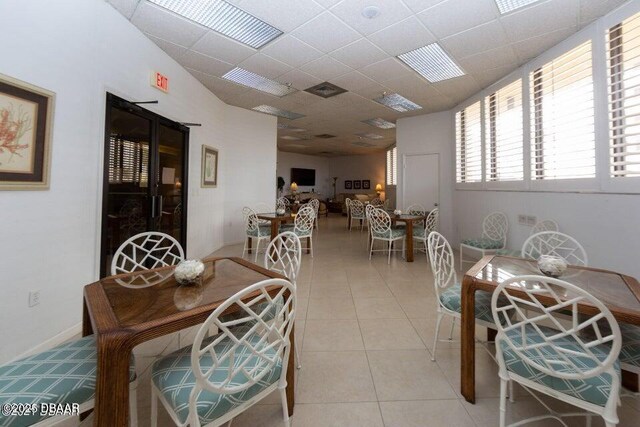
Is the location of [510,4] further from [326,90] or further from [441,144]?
[441,144]

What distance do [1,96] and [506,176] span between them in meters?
5.31

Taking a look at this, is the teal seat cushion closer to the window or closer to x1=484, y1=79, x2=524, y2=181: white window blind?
x1=484, y1=79, x2=524, y2=181: white window blind

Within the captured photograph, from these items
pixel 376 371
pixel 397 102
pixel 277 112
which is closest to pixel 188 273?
pixel 376 371

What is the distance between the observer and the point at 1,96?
163cm

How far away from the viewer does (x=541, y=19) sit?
258cm

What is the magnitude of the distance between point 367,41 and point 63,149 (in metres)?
3.16

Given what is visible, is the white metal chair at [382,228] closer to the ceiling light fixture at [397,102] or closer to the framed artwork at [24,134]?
the ceiling light fixture at [397,102]

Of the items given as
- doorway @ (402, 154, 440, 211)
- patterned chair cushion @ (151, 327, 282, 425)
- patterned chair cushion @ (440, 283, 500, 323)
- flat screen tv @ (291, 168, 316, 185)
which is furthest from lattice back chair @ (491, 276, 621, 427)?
flat screen tv @ (291, 168, 316, 185)

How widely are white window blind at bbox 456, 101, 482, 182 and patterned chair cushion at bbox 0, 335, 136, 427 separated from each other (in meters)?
5.21

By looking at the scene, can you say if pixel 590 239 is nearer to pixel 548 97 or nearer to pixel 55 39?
pixel 548 97

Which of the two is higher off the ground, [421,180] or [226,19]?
[226,19]

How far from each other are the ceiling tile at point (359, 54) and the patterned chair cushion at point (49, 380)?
3.58m

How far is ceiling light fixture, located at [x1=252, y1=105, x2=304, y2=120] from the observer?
545cm

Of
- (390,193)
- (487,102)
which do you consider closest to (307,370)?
(487,102)
